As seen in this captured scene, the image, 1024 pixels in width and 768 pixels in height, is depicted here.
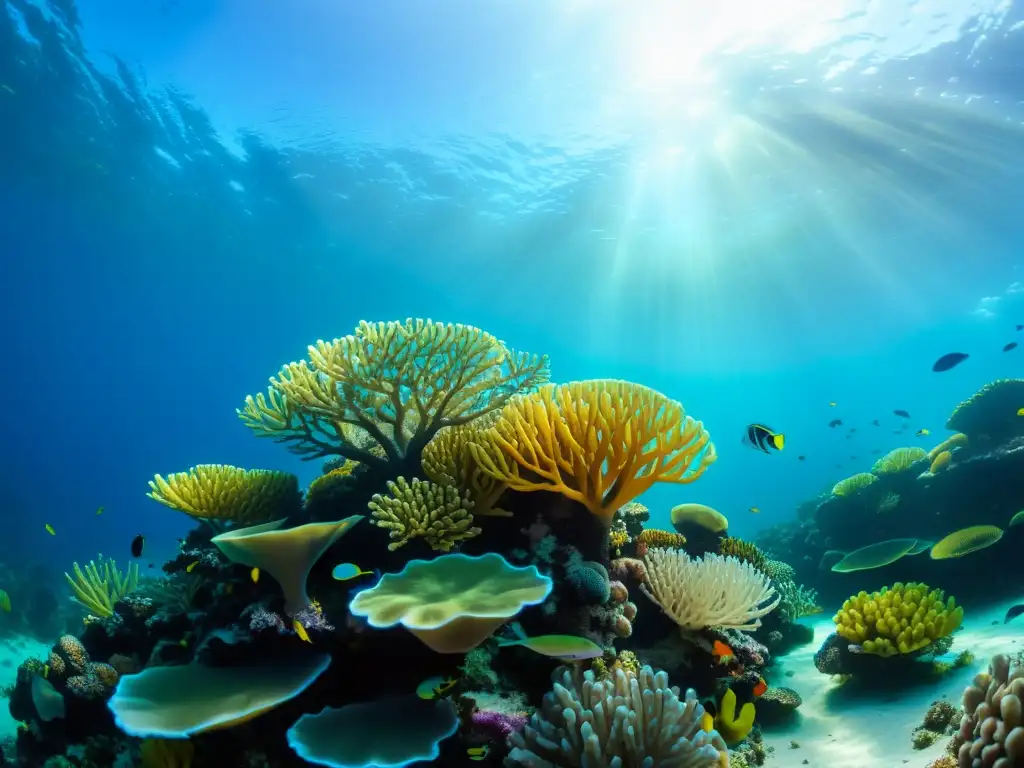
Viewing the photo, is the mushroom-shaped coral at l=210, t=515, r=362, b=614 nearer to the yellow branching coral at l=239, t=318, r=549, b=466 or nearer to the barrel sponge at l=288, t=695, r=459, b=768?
the barrel sponge at l=288, t=695, r=459, b=768

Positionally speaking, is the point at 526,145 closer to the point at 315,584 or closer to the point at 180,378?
the point at 315,584

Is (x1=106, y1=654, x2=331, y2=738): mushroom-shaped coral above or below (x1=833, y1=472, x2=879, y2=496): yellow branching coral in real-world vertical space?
below

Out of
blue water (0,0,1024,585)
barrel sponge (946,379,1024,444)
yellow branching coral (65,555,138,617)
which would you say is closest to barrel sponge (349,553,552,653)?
yellow branching coral (65,555,138,617)

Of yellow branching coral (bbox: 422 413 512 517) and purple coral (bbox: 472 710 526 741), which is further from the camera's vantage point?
yellow branching coral (bbox: 422 413 512 517)

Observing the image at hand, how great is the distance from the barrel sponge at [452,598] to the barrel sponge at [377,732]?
17.0 inches

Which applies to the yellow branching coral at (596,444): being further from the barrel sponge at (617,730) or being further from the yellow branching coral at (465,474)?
the barrel sponge at (617,730)

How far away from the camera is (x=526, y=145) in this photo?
27.3 m

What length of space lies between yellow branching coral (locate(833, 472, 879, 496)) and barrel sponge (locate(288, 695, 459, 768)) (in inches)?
526

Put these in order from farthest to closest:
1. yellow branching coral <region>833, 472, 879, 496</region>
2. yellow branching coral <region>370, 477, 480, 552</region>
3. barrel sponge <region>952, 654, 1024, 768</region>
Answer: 1. yellow branching coral <region>833, 472, 879, 496</region>
2. yellow branching coral <region>370, 477, 480, 552</region>
3. barrel sponge <region>952, 654, 1024, 768</region>

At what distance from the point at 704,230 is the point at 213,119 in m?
29.2

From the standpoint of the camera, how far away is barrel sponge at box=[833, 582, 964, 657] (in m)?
5.61

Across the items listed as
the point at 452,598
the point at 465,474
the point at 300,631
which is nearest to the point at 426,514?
the point at 465,474

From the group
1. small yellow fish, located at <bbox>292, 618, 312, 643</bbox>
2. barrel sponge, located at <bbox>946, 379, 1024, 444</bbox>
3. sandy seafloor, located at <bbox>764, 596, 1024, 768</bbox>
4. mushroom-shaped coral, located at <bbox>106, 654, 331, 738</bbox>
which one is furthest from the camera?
barrel sponge, located at <bbox>946, 379, 1024, 444</bbox>

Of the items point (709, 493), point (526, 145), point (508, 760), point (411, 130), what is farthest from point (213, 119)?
point (709, 493)
